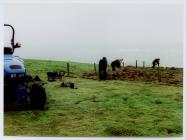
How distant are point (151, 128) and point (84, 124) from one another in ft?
1.89

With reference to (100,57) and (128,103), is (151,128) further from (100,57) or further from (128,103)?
(100,57)

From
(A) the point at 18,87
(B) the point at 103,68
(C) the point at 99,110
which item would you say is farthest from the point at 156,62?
(A) the point at 18,87

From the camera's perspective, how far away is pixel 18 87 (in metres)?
4.74

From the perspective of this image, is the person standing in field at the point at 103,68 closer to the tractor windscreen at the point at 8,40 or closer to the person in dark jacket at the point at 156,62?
the person in dark jacket at the point at 156,62

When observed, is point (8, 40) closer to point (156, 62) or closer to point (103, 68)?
point (103, 68)

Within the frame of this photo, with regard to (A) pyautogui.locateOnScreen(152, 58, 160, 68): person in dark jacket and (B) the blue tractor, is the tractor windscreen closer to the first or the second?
(B) the blue tractor

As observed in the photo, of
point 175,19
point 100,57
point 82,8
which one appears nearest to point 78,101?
point 100,57

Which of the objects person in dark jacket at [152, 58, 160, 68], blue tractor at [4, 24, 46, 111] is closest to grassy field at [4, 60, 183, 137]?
blue tractor at [4, 24, 46, 111]

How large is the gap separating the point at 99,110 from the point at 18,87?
74 cm

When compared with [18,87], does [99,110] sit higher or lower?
lower

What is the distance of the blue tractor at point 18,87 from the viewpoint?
4.70m

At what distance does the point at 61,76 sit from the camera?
15.8 ft

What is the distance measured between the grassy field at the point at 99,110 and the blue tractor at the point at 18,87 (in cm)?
6

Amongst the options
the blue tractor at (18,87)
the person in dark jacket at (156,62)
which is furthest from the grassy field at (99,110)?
the person in dark jacket at (156,62)
